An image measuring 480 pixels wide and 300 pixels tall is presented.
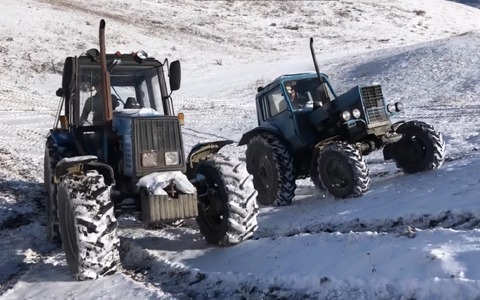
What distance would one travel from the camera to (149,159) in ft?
21.7

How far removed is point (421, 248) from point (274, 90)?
5513mm

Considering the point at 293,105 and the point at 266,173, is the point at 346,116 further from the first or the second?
the point at 266,173

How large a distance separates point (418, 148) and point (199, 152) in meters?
3.89

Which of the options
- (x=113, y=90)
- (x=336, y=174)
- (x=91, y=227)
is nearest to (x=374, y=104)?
(x=336, y=174)

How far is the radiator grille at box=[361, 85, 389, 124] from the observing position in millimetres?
9031

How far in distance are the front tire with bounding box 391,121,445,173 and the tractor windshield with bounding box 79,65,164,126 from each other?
4.26 metres

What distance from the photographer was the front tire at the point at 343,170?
821 centimetres

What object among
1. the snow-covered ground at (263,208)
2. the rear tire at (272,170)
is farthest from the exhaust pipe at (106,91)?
the rear tire at (272,170)

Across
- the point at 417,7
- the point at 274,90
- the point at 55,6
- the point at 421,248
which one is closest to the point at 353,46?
the point at 417,7

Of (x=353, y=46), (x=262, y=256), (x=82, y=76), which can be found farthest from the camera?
(x=353, y=46)

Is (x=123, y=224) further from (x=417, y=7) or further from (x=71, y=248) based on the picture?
(x=417, y=7)

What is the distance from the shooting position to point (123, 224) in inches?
335

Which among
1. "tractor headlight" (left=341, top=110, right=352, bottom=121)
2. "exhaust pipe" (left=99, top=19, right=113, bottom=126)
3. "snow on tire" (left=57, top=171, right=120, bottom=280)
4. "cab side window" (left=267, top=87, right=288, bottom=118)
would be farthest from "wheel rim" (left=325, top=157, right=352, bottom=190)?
"snow on tire" (left=57, top=171, right=120, bottom=280)

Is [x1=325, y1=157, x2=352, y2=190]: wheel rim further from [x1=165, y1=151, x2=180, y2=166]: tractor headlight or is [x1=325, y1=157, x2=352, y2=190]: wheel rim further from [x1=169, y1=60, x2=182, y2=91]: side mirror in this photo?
[x1=165, y1=151, x2=180, y2=166]: tractor headlight
